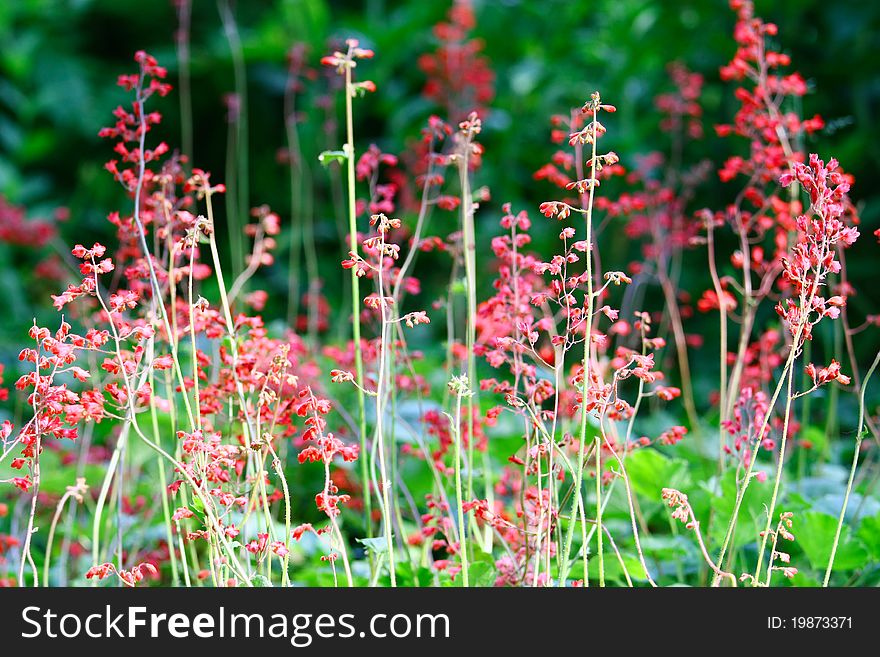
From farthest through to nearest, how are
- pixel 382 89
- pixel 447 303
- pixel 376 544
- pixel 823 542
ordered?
1. pixel 382 89
2. pixel 447 303
3. pixel 823 542
4. pixel 376 544

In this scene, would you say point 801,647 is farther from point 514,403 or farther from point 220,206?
point 220,206

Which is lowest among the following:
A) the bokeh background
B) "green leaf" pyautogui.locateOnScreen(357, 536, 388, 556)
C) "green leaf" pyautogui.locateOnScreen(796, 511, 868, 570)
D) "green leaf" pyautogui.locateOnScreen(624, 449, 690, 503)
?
"green leaf" pyautogui.locateOnScreen(357, 536, 388, 556)

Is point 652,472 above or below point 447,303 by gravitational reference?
below

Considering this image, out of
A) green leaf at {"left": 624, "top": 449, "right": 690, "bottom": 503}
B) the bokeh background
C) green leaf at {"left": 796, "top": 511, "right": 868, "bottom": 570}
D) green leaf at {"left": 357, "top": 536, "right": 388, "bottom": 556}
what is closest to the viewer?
green leaf at {"left": 357, "top": 536, "right": 388, "bottom": 556}

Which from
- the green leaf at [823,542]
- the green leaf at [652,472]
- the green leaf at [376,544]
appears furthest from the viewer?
the green leaf at [652,472]

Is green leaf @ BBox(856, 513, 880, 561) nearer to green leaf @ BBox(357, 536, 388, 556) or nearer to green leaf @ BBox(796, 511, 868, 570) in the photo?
green leaf @ BBox(796, 511, 868, 570)

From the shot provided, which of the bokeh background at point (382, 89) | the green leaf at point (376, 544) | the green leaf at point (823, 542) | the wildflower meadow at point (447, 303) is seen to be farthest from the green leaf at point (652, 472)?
the bokeh background at point (382, 89)

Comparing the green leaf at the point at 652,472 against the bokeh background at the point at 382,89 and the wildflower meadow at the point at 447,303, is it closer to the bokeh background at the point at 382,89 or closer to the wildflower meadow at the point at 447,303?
the wildflower meadow at the point at 447,303

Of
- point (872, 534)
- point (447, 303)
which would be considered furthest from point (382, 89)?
point (872, 534)

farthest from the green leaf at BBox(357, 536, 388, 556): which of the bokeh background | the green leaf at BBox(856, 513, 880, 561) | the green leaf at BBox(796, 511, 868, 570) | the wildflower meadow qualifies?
the bokeh background

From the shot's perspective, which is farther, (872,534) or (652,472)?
(652,472)

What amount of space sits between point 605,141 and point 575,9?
69cm

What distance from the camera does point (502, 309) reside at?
1.38m

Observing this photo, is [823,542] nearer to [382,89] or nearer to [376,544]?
[376,544]
